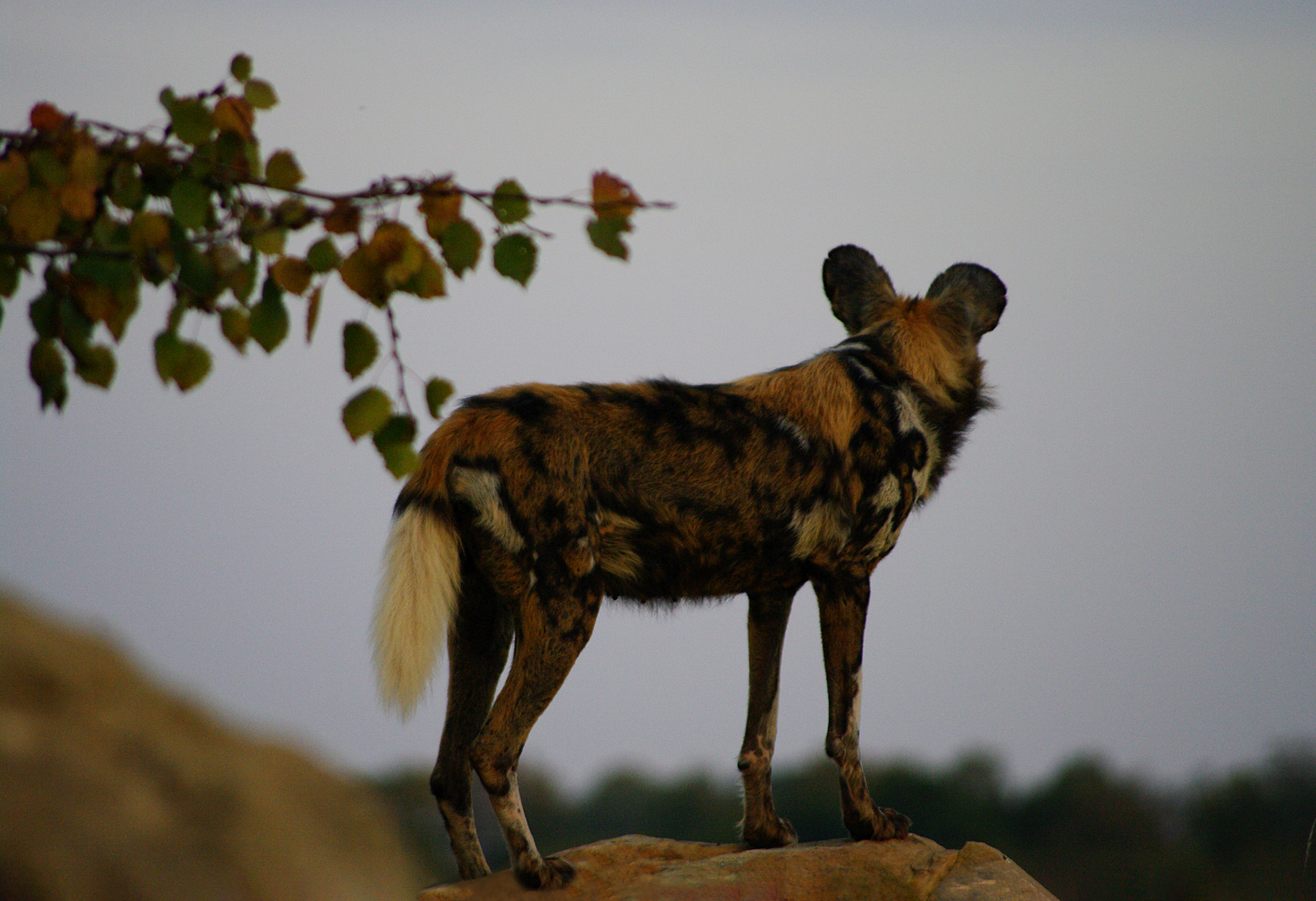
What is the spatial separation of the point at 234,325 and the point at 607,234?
0.79 metres

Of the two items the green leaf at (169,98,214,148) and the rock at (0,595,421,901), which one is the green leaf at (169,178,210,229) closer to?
the green leaf at (169,98,214,148)

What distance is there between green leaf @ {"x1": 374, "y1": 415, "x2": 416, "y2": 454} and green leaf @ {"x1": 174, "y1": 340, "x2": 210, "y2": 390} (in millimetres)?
369

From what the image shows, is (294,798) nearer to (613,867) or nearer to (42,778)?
(42,778)

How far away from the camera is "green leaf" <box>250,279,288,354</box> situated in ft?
8.20

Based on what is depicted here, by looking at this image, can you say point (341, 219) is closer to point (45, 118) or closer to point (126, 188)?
point (126, 188)

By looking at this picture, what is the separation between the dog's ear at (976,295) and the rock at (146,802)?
5.15 meters

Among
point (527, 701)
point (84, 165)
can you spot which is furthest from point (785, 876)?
point (84, 165)

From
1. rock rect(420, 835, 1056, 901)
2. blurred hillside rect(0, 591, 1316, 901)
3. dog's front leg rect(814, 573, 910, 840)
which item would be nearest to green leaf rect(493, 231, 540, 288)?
blurred hillside rect(0, 591, 1316, 901)

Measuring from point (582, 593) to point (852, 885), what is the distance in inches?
64.3

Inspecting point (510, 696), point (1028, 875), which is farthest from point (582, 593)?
point (1028, 875)

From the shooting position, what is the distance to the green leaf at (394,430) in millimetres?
2609

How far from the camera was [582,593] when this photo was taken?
4.70 m

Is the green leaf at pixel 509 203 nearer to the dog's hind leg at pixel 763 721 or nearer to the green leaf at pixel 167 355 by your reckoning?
the green leaf at pixel 167 355

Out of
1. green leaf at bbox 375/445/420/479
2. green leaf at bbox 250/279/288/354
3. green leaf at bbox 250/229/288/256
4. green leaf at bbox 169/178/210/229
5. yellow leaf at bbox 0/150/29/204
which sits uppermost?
yellow leaf at bbox 0/150/29/204
